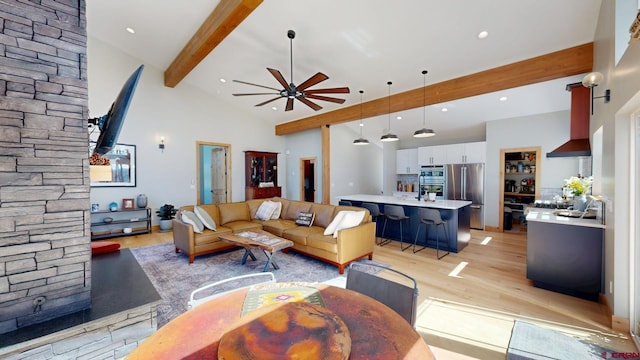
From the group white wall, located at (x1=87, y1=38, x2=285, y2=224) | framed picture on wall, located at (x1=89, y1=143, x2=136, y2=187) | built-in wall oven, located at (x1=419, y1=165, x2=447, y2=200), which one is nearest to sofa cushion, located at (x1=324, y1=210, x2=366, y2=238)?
built-in wall oven, located at (x1=419, y1=165, x2=447, y2=200)

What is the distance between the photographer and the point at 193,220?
13.0 ft

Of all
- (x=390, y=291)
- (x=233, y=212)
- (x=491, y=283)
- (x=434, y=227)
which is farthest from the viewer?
(x=233, y=212)

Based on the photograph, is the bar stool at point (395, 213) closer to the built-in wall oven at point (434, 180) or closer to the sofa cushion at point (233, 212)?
the built-in wall oven at point (434, 180)

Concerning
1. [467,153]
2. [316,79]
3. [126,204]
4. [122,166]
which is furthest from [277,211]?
[467,153]

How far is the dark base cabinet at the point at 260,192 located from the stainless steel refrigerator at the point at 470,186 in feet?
16.5

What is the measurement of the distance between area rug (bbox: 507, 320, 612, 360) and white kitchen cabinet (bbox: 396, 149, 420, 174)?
5.69 m

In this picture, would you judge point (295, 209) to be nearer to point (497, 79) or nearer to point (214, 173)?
point (497, 79)

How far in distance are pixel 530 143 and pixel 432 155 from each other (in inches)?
83.8

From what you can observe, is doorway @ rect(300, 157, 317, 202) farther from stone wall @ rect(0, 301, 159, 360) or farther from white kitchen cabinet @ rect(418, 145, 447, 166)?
stone wall @ rect(0, 301, 159, 360)

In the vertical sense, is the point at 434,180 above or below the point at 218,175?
below

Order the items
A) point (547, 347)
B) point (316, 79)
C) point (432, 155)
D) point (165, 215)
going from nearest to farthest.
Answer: point (547, 347)
point (316, 79)
point (165, 215)
point (432, 155)

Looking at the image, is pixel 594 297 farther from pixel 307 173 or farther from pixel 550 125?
pixel 307 173

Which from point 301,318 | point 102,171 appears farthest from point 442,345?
point 102,171

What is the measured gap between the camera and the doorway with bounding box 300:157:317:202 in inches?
318
